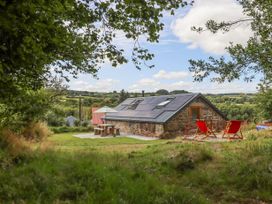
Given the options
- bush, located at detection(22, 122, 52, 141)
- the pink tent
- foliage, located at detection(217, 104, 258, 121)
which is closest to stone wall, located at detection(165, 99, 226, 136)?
foliage, located at detection(217, 104, 258, 121)

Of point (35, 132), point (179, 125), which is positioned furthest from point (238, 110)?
point (35, 132)

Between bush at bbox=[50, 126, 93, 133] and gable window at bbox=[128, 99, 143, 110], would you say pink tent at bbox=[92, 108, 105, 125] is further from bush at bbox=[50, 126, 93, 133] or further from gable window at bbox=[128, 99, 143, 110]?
gable window at bbox=[128, 99, 143, 110]

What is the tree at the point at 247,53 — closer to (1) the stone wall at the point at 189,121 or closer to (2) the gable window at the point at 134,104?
(1) the stone wall at the point at 189,121

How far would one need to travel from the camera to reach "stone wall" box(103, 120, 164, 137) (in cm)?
2327

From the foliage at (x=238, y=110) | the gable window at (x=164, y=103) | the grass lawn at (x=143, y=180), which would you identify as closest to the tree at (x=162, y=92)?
the foliage at (x=238, y=110)

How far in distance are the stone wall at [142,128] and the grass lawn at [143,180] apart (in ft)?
50.2

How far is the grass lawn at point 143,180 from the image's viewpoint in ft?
16.0

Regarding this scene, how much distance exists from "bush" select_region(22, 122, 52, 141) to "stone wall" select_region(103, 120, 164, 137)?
11825 millimetres

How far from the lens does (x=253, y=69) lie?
6.77 metres

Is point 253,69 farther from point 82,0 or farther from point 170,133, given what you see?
point 170,133

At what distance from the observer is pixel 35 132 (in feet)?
39.8

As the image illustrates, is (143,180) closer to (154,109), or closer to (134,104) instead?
(154,109)

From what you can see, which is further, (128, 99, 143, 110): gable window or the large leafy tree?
(128, 99, 143, 110): gable window

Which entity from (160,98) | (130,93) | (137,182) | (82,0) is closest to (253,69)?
(137,182)
